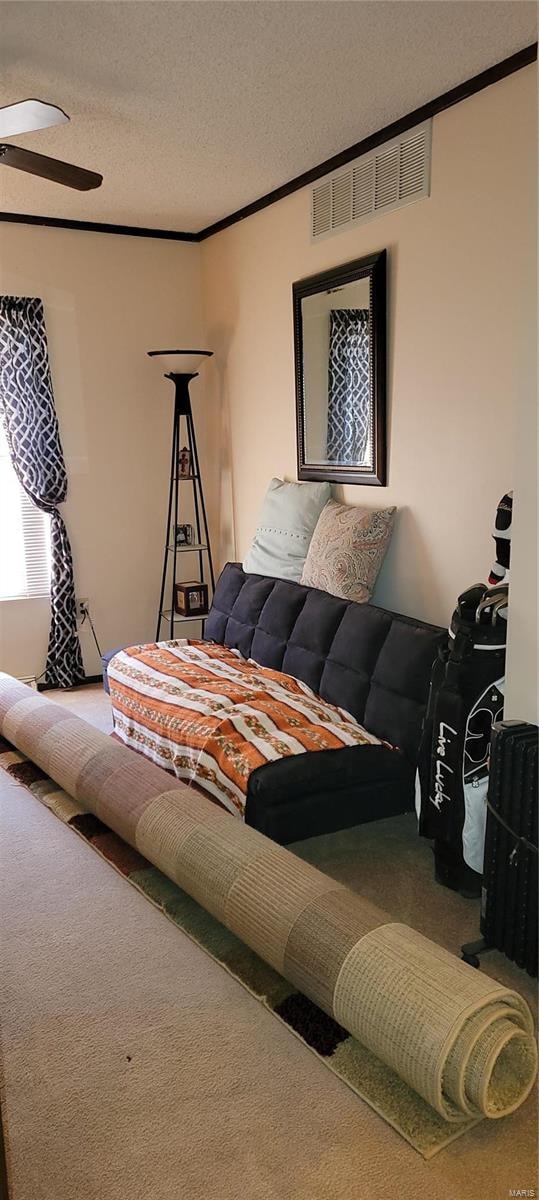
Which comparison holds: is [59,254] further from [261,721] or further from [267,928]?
[267,928]

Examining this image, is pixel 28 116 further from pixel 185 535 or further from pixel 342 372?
pixel 185 535

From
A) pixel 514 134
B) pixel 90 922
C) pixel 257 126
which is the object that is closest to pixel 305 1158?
pixel 90 922

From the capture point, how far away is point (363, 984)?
1.99 metres

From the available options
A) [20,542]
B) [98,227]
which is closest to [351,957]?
[20,542]

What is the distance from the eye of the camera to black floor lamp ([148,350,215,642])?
4980 millimetres

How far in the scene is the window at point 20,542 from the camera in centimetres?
497

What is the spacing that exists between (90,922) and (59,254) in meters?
3.63

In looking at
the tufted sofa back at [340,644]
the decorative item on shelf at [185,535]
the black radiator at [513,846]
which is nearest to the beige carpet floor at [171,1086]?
the black radiator at [513,846]

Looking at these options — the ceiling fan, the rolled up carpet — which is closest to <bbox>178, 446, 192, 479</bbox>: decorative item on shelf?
the ceiling fan

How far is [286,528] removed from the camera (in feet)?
14.2

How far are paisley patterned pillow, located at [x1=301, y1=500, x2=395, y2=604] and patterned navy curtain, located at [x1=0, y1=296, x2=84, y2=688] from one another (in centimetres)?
178

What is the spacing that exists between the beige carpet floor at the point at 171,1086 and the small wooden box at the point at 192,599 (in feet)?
8.50

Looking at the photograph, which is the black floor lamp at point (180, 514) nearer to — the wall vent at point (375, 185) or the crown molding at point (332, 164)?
the crown molding at point (332, 164)

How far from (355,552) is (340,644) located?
15.7 inches
